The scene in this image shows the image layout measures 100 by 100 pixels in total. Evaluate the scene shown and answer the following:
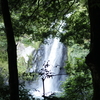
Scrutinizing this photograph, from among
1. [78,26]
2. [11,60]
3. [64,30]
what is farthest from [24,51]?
[11,60]

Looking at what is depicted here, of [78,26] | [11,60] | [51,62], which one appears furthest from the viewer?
[51,62]

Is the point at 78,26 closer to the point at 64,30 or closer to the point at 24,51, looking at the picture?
the point at 64,30

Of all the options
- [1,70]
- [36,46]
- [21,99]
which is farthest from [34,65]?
[21,99]

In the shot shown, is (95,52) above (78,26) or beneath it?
beneath

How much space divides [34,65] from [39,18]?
9614 mm

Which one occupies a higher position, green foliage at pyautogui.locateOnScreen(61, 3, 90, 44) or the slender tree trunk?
green foliage at pyautogui.locateOnScreen(61, 3, 90, 44)

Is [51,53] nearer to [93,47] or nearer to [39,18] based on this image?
[39,18]

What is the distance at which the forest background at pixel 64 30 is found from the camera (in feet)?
5.38

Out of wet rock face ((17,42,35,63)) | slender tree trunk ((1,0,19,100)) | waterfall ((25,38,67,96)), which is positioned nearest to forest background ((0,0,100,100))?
slender tree trunk ((1,0,19,100))

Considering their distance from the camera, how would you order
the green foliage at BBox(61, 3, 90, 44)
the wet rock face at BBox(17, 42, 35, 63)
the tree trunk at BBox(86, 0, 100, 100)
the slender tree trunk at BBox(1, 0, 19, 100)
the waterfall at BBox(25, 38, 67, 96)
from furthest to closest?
1. the wet rock face at BBox(17, 42, 35, 63)
2. the waterfall at BBox(25, 38, 67, 96)
3. the green foliage at BBox(61, 3, 90, 44)
4. the slender tree trunk at BBox(1, 0, 19, 100)
5. the tree trunk at BBox(86, 0, 100, 100)

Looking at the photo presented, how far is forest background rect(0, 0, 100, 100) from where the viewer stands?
1.64 m

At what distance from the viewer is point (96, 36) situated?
5.28ft

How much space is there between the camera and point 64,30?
5.03 metres

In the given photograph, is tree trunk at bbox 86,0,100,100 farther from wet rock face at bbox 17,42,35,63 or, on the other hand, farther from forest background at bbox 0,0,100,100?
wet rock face at bbox 17,42,35,63
